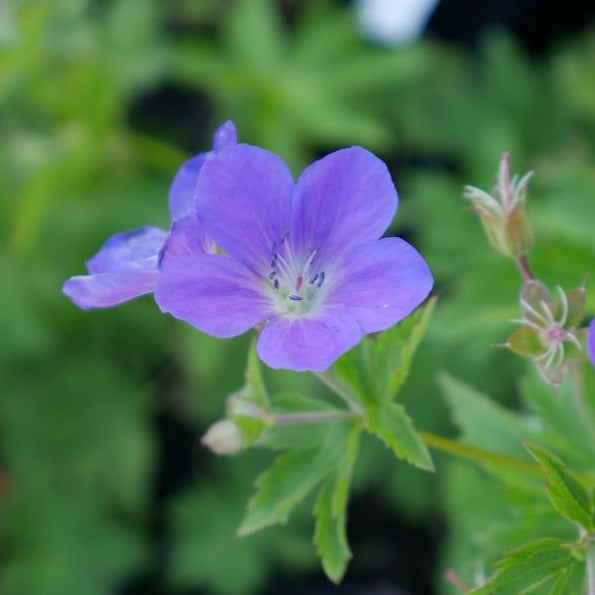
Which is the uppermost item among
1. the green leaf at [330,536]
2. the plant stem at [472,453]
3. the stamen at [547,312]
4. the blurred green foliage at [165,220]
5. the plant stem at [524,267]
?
the stamen at [547,312]

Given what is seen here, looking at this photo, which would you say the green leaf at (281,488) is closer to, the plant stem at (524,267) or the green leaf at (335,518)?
the green leaf at (335,518)

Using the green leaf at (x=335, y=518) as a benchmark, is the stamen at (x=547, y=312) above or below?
above

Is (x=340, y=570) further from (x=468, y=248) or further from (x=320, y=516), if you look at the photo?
(x=468, y=248)

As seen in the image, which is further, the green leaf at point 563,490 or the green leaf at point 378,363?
the green leaf at point 378,363

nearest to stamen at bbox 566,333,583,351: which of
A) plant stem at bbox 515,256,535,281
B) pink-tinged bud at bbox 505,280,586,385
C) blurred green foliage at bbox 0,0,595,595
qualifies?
pink-tinged bud at bbox 505,280,586,385

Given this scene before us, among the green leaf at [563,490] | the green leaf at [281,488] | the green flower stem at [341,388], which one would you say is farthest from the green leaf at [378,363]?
the green leaf at [563,490]

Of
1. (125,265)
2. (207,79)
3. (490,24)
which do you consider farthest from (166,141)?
(125,265)

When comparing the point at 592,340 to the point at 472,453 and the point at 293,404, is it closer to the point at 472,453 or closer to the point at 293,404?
the point at 472,453
